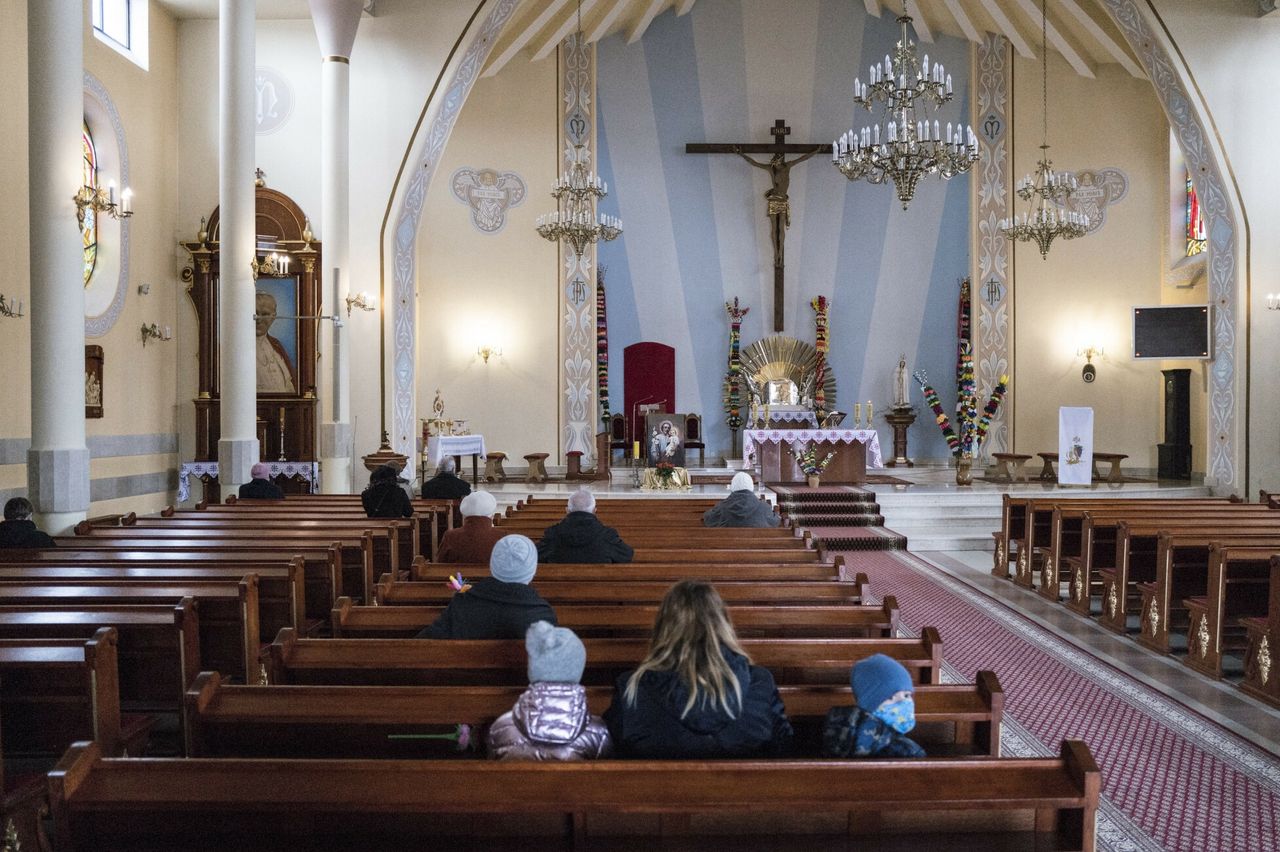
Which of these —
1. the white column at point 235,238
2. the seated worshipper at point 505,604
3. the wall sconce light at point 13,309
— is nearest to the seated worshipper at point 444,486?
Answer: the white column at point 235,238

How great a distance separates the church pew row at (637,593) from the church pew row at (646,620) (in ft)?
0.86

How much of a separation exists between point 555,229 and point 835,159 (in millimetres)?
3760

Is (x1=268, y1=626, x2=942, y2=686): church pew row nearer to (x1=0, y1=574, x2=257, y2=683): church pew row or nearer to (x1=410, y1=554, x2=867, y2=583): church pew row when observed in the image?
(x1=0, y1=574, x2=257, y2=683): church pew row

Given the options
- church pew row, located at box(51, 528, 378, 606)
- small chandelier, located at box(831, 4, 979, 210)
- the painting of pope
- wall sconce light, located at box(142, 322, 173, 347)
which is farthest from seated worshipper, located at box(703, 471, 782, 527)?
wall sconce light, located at box(142, 322, 173, 347)

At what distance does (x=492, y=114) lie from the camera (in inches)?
587

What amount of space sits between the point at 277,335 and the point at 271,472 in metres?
1.69

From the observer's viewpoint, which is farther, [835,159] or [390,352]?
[390,352]

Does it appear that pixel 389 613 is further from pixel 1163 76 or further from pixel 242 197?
pixel 1163 76

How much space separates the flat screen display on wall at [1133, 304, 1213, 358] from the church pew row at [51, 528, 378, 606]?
10.7 metres

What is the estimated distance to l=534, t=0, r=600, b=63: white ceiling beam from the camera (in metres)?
14.1

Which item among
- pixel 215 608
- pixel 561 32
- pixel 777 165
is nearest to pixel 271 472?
pixel 561 32

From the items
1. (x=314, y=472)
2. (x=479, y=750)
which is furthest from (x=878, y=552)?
(x=479, y=750)

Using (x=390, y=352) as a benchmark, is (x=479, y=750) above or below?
below

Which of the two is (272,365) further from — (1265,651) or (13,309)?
(1265,651)
